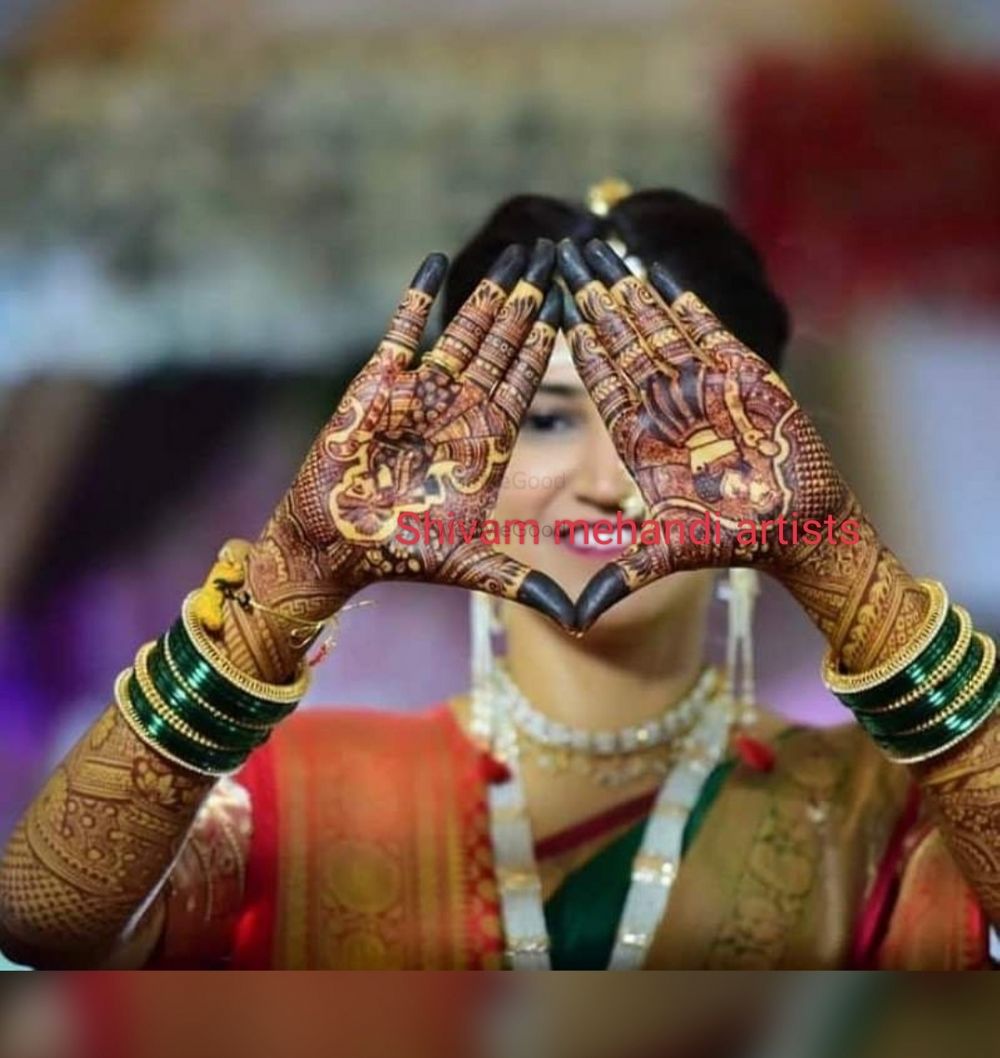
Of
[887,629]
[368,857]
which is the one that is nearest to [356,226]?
[368,857]

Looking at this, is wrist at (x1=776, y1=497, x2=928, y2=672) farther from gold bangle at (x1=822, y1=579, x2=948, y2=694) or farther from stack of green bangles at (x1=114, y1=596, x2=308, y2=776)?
stack of green bangles at (x1=114, y1=596, x2=308, y2=776)

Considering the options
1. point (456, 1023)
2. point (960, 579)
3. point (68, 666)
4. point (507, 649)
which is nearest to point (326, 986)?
point (456, 1023)

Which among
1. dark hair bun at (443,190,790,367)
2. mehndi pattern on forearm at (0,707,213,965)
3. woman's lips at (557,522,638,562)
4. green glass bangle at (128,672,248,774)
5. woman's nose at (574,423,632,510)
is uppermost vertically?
dark hair bun at (443,190,790,367)

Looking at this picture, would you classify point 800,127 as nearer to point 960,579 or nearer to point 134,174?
point 960,579

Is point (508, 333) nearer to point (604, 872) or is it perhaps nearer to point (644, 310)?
point (644, 310)

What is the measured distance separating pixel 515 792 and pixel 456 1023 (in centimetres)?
28

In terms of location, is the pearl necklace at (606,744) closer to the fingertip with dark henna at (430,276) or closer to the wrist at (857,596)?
the wrist at (857,596)

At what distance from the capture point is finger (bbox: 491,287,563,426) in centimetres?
105

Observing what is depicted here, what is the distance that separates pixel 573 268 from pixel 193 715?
1.33ft

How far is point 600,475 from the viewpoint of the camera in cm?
128

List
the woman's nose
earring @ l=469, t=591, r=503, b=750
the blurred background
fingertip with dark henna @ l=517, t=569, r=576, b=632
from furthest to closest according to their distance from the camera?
the blurred background < earring @ l=469, t=591, r=503, b=750 < the woman's nose < fingertip with dark henna @ l=517, t=569, r=576, b=632

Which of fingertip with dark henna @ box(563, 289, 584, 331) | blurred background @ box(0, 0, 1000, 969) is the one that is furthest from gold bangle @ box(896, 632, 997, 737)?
blurred background @ box(0, 0, 1000, 969)

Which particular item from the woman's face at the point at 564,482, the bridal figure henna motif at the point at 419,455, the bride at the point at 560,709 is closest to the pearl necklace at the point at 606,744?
the bride at the point at 560,709

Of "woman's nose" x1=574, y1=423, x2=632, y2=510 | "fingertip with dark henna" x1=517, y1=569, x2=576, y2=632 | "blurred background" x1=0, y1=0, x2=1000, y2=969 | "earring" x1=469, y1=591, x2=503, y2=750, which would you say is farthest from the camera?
"blurred background" x1=0, y1=0, x2=1000, y2=969
